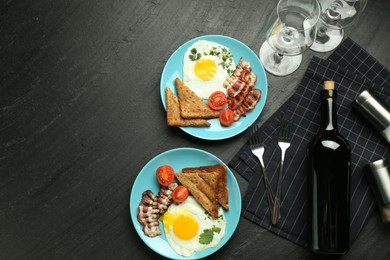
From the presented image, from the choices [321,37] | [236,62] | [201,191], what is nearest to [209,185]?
[201,191]

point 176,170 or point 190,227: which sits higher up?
point 176,170

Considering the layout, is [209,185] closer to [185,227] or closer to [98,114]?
[185,227]

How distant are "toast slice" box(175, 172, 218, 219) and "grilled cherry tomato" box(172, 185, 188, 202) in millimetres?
27

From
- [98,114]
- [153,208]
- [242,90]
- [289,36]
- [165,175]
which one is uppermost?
[289,36]

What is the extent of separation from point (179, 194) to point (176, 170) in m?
0.14

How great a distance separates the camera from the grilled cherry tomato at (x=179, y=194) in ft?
7.86

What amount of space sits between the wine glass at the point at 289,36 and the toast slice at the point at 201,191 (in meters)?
0.73

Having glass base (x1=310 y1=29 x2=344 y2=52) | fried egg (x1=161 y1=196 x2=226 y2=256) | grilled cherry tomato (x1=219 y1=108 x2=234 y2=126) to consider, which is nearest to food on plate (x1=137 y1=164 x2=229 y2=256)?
fried egg (x1=161 y1=196 x2=226 y2=256)

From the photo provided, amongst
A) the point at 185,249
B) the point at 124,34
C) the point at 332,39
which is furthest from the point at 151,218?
the point at 332,39

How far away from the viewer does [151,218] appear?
2.39 m

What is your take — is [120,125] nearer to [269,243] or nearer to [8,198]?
[8,198]

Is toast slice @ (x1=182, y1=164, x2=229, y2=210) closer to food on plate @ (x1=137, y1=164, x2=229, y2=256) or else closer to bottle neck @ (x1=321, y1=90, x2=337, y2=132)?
food on plate @ (x1=137, y1=164, x2=229, y2=256)

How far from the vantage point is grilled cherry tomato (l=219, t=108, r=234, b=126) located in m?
2.45

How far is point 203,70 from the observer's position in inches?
99.3
